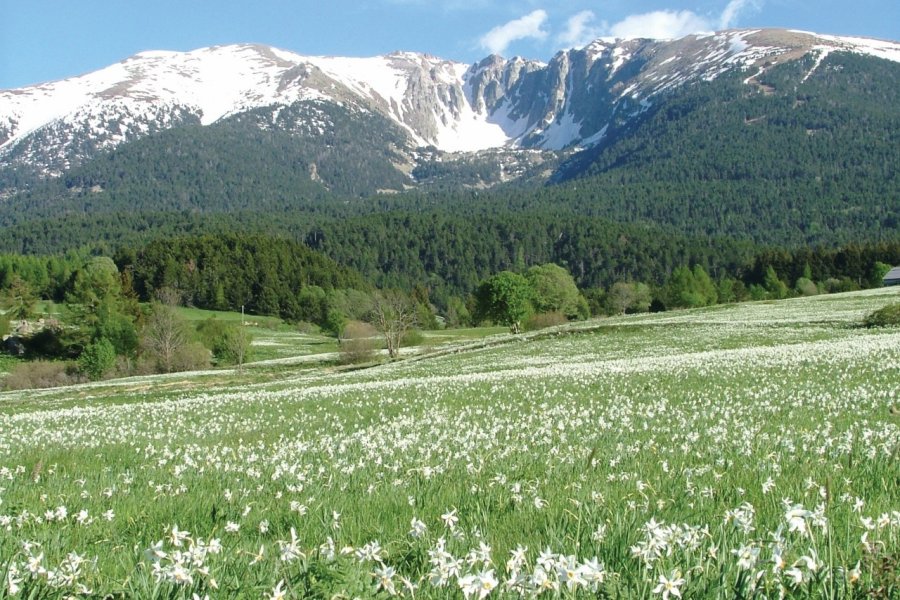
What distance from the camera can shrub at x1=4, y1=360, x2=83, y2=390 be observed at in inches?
2724

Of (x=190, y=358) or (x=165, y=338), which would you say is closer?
(x=190, y=358)

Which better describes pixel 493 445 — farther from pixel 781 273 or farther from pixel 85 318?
pixel 781 273

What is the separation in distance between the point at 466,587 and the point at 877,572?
1.81m

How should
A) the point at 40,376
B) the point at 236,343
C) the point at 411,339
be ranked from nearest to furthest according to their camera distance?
1. the point at 40,376
2. the point at 236,343
3. the point at 411,339

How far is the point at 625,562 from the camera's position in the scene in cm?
351

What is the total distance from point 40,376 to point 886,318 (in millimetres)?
79611

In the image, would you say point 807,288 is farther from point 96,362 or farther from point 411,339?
point 96,362

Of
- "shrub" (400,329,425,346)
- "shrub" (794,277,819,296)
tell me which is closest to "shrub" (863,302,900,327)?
"shrub" (400,329,425,346)

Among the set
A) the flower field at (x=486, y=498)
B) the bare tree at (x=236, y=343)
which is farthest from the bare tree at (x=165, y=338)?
the flower field at (x=486, y=498)

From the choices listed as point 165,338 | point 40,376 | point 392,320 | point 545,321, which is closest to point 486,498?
point 392,320

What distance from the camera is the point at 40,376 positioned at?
71.9 meters

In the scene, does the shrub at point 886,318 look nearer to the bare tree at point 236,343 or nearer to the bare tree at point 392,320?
the bare tree at point 392,320

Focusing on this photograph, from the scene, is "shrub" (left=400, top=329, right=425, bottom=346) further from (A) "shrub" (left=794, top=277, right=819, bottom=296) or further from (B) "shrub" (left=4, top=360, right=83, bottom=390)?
(A) "shrub" (left=794, top=277, right=819, bottom=296)

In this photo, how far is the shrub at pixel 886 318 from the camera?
4397cm
